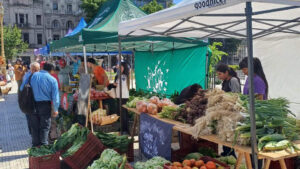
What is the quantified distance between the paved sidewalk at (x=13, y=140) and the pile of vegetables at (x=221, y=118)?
3.71 m

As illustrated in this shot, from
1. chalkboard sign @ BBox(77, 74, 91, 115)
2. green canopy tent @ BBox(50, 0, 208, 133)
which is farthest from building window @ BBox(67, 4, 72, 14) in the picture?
chalkboard sign @ BBox(77, 74, 91, 115)

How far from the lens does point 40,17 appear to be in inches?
2029

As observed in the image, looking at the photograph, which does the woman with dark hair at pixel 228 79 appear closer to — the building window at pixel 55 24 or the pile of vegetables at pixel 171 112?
the pile of vegetables at pixel 171 112

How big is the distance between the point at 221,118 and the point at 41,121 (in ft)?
12.2

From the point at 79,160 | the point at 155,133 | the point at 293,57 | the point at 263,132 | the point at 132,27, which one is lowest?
the point at 79,160

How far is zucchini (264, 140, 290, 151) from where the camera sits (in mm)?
2738

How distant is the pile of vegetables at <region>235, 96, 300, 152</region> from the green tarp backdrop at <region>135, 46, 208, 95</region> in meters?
4.86

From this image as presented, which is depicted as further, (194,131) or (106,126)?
(106,126)

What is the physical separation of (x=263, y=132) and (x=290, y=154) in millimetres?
344

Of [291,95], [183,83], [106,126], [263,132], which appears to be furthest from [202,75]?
[263,132]

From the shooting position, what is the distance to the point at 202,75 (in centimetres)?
805

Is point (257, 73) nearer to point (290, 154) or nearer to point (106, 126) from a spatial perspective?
point (290, 154)

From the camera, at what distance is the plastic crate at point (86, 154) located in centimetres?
460

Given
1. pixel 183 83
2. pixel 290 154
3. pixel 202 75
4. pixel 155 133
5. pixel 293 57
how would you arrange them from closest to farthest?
pixel 290 154 → pixel 155 133 → pixel 293 57 → pixel 202 75 → pixel 183 83
